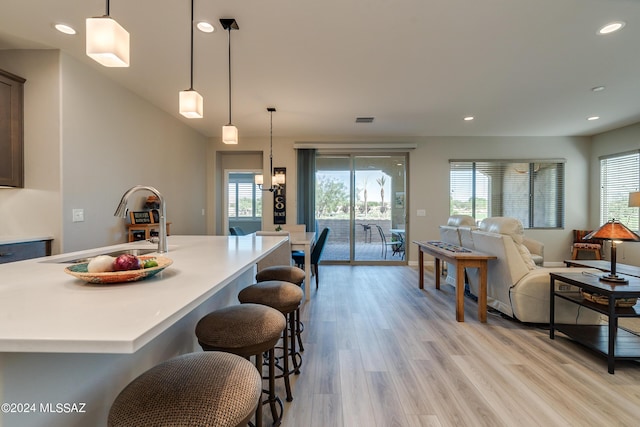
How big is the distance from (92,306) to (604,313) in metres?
3.01

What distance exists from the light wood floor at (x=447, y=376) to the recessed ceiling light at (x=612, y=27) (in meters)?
2.66

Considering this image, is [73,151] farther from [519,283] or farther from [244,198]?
[244,198]

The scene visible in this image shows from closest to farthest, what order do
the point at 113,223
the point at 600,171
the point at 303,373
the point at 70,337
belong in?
the point at 70,337 → the point at 303,373 → the point at 113,223 → the point at 600,171

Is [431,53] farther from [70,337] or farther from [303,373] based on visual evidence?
[70,337]

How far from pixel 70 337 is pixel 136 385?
325 mm

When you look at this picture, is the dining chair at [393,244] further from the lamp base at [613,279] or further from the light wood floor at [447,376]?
the lamp base at [613,279]

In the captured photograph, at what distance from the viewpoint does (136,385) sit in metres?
0.82

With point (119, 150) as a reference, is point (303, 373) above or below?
below

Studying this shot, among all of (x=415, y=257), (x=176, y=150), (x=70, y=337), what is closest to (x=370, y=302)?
(x=415, y=257)

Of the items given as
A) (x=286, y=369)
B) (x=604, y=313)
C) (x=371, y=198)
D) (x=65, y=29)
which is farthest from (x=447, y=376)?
(x=371, y=198)

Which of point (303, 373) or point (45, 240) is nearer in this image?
point (303, 373)

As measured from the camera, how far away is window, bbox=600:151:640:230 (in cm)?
510

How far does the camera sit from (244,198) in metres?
9.04

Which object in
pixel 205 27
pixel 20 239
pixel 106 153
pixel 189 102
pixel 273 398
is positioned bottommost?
pixel 273 398
